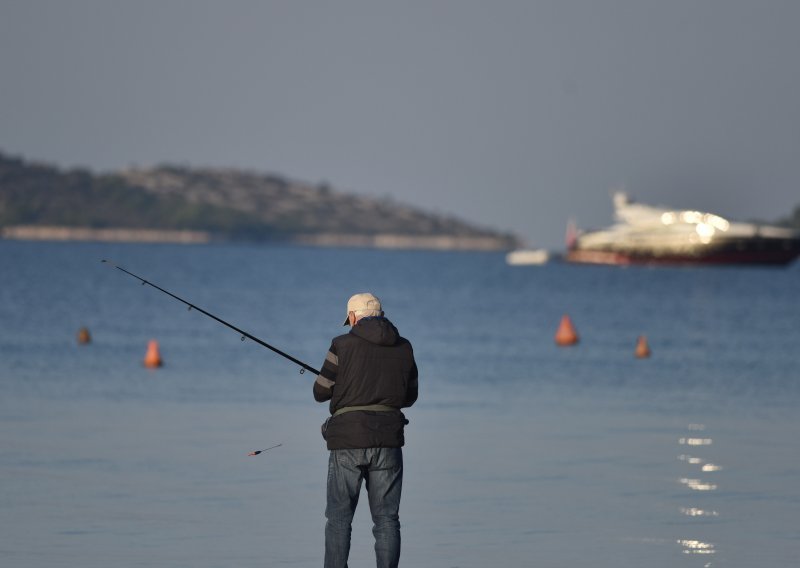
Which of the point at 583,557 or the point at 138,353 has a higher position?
the point at 138,353

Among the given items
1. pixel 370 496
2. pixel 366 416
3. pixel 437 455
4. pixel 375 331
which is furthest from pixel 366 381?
pixel 437 455

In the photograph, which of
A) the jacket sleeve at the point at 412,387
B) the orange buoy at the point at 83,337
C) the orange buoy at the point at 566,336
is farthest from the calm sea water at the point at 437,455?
the jacket sleeve at the point at 412,387

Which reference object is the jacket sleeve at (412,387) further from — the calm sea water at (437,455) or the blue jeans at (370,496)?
the calm sea water at (437,455)

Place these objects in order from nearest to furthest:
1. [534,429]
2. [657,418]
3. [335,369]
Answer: [335,369]
[534,429]
[657,418]

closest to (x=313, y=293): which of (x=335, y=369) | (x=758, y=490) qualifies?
(x=758, y=490)

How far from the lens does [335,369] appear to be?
9.98 metres

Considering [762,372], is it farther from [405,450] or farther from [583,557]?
[583,557]

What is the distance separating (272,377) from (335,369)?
18.9 m

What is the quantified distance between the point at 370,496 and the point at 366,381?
69 cm

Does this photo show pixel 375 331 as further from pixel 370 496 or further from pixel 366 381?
pixel 370 496

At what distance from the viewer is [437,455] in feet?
58.9

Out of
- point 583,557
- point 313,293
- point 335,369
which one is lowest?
point 583,557

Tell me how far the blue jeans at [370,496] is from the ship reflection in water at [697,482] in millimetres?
2736

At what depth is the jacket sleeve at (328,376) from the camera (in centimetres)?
998
